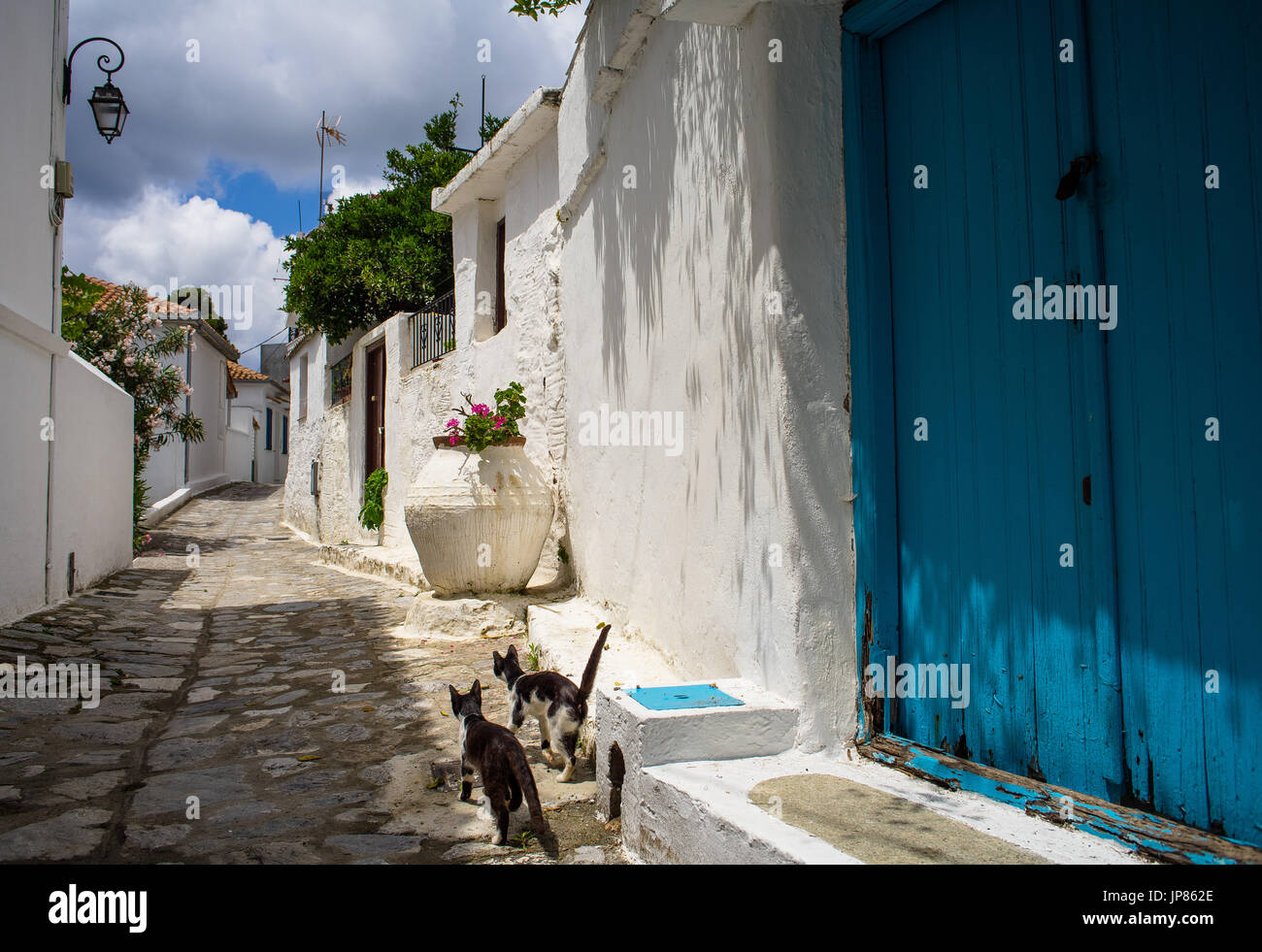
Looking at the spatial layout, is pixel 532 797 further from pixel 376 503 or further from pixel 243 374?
pixel 243 374

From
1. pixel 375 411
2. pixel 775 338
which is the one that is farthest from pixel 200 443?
pixel 775 338

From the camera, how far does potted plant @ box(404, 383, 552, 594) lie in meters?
5.72

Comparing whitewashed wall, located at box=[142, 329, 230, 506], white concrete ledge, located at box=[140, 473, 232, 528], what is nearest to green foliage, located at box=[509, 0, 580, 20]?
white concrete ledge, located at box=[140, 473, 232, 528]

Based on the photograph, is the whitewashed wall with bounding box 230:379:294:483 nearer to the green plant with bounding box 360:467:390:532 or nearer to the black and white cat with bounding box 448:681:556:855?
the green plant with bounding box 360:467:390:532

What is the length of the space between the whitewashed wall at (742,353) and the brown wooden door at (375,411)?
29.2ft

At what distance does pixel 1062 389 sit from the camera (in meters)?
2.05

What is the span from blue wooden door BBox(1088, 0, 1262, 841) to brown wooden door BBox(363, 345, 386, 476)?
11.5 metres

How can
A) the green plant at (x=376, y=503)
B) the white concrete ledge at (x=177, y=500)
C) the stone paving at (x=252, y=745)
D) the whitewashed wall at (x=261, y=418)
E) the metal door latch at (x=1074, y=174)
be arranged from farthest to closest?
the whitewashed wall at (x=261, y=418) < the white concrete ledge at (x=177, y=500) < the green plant at (x=376, y=503) < the stone paving at (x=252, y=745) < the metal door latch at (x=1074, y=174)

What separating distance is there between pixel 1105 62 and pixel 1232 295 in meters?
0.66

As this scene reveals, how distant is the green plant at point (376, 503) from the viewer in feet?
38.0

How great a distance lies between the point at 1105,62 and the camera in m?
1.96

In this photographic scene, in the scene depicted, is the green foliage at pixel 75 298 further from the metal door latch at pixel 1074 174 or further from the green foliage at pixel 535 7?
the metal door latch at pixel 1074 174

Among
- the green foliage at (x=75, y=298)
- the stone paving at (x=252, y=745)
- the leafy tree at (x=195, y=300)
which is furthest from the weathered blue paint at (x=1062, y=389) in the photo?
the leafy tree at (x=195, y=300)
